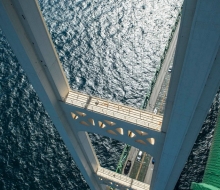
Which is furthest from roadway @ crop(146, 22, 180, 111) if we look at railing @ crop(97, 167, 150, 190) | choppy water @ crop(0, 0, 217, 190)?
railing @ crop(97, 167, 150, 190)

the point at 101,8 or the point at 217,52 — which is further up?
the point at 101,8

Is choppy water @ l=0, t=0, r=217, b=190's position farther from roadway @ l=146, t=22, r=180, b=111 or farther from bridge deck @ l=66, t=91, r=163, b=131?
bridge deck @ l=66, t=91, r=163, b=131

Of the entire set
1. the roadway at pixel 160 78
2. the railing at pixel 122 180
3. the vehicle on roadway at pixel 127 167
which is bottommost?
the railing at pixel 122 180

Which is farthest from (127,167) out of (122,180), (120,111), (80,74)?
(120,111)

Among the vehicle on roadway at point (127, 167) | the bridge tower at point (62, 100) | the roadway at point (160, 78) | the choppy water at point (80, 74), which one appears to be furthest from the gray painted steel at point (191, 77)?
the choppy water at point (80, 74)

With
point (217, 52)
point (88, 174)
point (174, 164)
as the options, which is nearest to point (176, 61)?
point (217, 52)

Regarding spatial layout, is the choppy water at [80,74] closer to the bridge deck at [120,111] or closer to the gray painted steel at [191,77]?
the bridge deck at [120,111]

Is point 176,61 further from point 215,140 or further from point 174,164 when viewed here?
point 215,140
